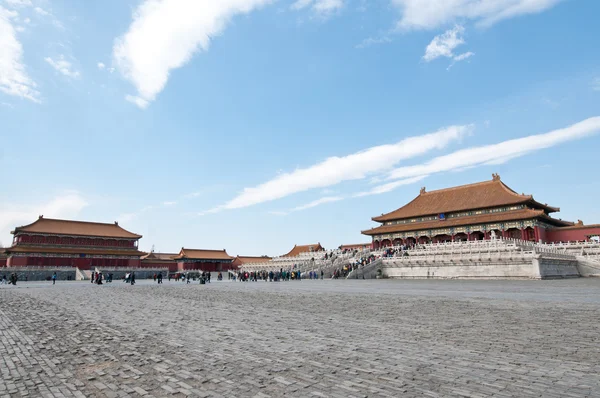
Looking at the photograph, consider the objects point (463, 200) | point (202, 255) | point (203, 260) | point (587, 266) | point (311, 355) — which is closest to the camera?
point (311, 355)

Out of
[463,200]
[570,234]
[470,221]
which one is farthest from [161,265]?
[570,234]

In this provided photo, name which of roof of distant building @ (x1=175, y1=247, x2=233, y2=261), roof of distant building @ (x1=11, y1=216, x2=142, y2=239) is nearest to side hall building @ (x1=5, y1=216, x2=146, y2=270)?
roof of distant building @ (x1=11, y1=216, x2=142, y2=239)

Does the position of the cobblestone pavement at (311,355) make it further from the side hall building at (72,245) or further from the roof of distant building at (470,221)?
the side hall building at (72,245)

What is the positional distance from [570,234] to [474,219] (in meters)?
9.94

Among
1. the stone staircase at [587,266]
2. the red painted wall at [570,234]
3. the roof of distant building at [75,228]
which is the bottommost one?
the stone staircase at [587,266]

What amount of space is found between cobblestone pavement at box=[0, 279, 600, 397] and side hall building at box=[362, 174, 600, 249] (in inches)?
1444

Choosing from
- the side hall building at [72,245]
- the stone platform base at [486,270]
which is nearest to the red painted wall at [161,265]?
the side hall building at [72,245]

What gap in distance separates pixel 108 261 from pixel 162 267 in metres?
8.13

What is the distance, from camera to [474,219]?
151 feet

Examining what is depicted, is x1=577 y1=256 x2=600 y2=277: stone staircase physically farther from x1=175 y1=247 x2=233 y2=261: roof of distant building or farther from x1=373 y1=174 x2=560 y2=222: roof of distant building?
x1=175 y1=247 x2=233 y2=261: roof of distant building

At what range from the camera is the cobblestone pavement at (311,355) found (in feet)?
13.2

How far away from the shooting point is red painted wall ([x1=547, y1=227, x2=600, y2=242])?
130 feet

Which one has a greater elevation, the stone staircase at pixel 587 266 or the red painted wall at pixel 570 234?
the red painted wall at pixel 570 234

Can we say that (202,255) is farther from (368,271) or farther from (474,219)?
(474,219)
